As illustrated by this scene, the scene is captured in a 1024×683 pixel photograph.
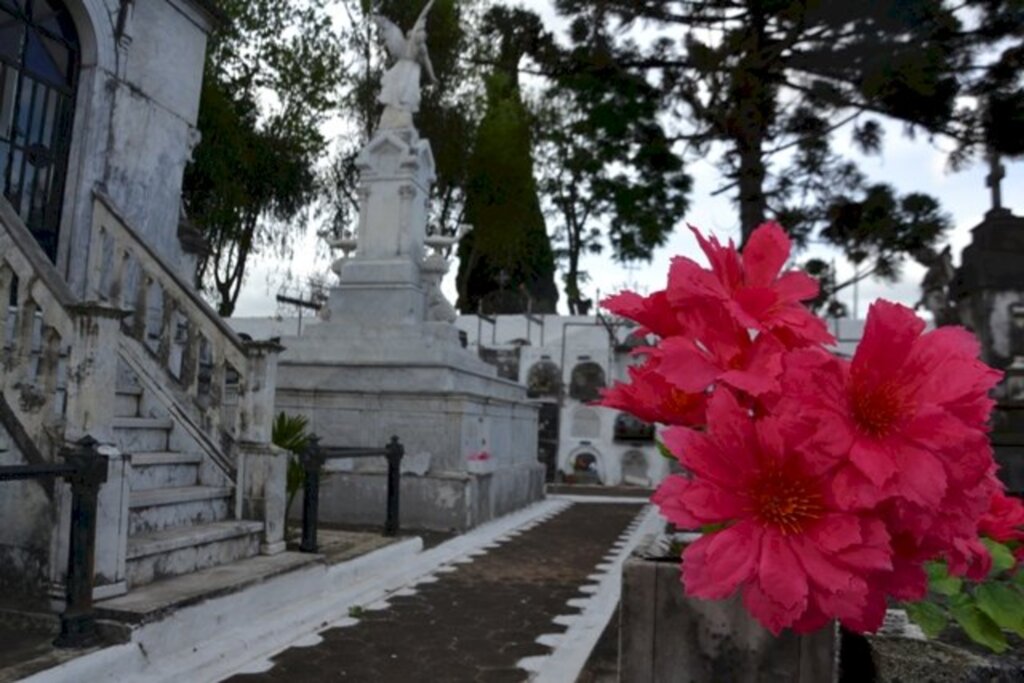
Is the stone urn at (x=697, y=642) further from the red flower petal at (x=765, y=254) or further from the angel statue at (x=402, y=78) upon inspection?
the angel statue at (x=402, y=78)

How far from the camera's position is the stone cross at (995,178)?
32.3 ft

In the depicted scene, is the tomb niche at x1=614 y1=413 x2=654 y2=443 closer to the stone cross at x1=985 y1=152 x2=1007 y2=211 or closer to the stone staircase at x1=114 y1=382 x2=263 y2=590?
the stone cross at x1=985 y1=152 x2=1007 y2=211

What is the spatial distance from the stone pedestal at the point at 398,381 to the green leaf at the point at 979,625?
25.7ft

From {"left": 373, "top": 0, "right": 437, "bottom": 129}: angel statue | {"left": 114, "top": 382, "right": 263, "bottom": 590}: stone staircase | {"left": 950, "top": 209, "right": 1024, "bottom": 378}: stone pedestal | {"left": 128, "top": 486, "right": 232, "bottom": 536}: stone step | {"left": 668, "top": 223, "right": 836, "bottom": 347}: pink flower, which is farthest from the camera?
{"left": 373, "top": 0, "right": 437, "bottom": 129}: angel statue

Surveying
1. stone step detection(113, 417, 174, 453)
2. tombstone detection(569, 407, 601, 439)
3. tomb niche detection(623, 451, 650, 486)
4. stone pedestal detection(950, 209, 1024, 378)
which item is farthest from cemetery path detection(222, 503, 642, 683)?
tombstone detection(569, 407, 601, 439)

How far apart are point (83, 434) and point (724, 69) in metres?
7.34

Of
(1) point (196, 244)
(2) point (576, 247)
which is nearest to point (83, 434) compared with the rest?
(1) point (196, 244)

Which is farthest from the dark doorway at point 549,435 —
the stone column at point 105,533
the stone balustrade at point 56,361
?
the stone column at point 105,533

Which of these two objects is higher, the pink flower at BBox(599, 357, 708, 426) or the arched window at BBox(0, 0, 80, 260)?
the arched window at BBox(0, 0, 80, 260)

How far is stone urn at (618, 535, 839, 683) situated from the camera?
164cm

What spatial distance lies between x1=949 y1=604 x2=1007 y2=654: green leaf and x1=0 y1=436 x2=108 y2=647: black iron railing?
12.3ft

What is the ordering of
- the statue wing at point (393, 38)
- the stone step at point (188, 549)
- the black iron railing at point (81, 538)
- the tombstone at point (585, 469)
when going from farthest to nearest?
the tombstone at point (585, 469)
the statue wing at point (393, 38)
the stone step at point (188, 549)
the black iron railing at point (81, 538)

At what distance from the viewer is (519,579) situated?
7.03 metres

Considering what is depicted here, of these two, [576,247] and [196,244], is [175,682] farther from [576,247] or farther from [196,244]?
[576,247]
